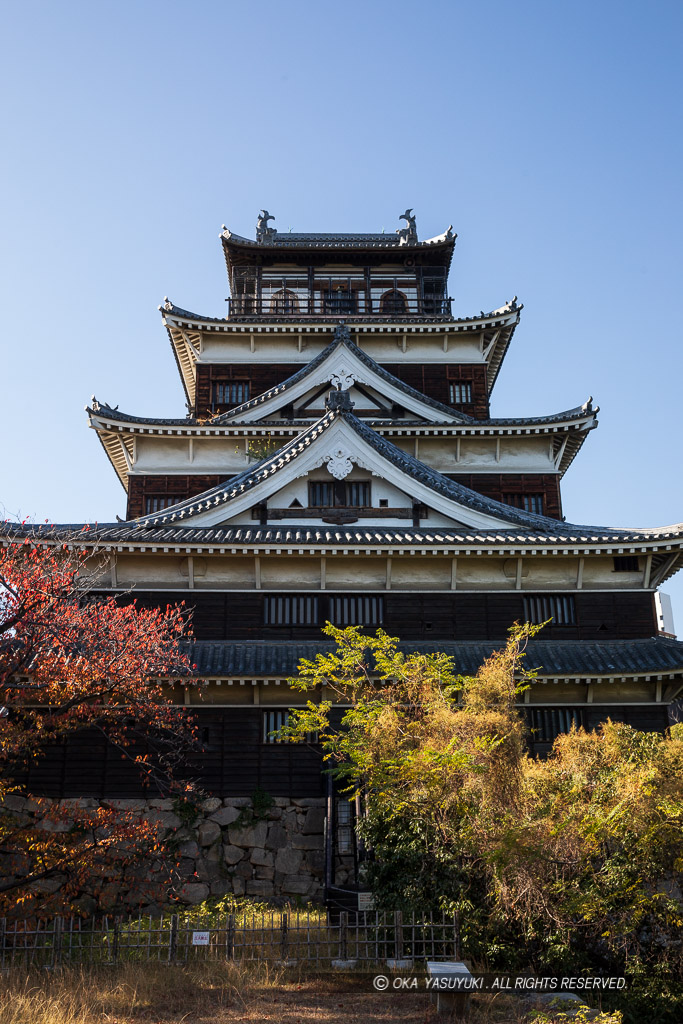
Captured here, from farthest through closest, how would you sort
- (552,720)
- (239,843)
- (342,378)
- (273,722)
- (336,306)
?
(336,306) → (342,378) → (552,720) → (273,722) → (239,843)

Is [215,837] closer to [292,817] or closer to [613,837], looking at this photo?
[292,817]

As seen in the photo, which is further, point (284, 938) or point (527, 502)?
point (527, 502)

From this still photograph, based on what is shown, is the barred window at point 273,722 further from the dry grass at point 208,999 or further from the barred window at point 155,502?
the barred window at point 155,502

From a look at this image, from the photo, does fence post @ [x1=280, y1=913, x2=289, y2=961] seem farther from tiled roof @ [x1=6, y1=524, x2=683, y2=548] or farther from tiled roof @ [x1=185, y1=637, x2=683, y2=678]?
tiled roof @ [x1=6, y1=524, x2=683, y2=548]

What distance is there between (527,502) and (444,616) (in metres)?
7.95

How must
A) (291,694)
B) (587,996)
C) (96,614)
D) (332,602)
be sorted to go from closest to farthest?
(587,996) → (96,614) → (291,694) → (332,602)

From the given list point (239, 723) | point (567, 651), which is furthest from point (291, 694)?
point (567, 651)

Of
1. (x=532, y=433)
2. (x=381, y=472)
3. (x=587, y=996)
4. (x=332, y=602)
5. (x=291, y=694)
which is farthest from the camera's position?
(x=532, y=433)

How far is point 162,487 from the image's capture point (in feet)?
89.9

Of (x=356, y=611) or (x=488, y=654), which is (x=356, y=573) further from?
(x=488, y=654)

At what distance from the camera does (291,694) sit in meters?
19.4

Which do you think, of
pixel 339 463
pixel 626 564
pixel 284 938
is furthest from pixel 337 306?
pixel 284 938

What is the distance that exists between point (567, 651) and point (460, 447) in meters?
9.09

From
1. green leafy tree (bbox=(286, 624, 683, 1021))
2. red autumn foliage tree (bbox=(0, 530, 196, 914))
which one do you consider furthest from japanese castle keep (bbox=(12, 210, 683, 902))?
green leafy tree (bbox=(286, 624, 683, 1021))
